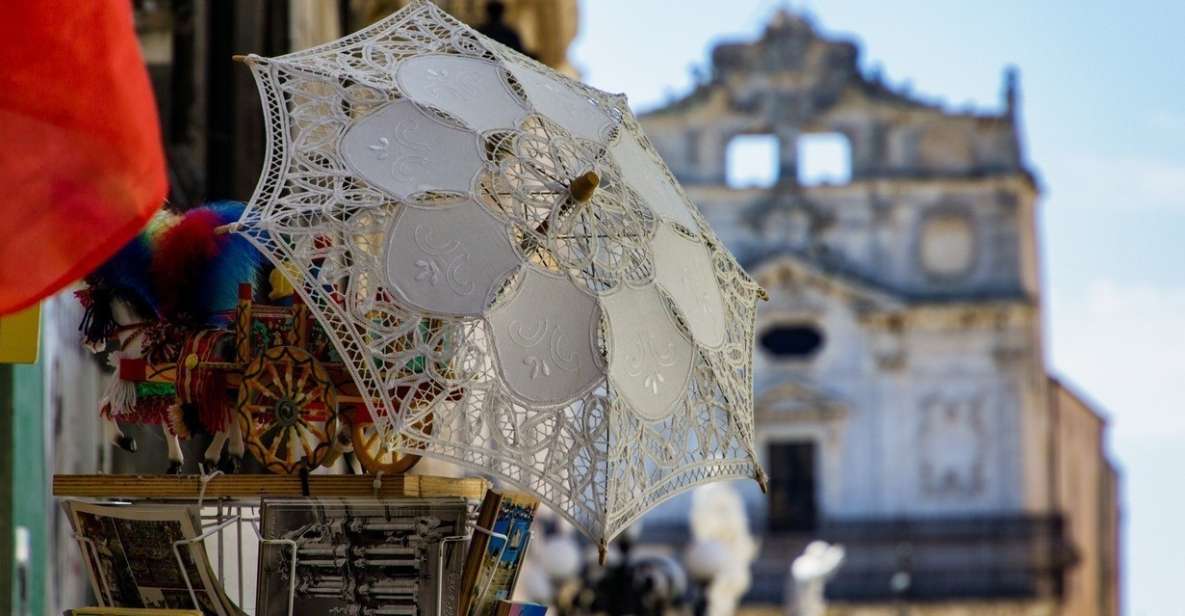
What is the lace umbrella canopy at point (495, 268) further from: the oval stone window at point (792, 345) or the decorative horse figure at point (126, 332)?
the oval stone window at point (792, 345)

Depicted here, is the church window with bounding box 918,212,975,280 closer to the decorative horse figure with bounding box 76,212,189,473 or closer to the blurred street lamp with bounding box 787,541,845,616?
the blurred street lamp with bounding box 787,541,845,616

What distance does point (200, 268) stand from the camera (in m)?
4.44

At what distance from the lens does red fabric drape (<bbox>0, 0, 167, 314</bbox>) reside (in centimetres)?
322

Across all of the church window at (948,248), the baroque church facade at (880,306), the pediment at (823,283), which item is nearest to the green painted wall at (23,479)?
the baroque church facade at (880,306)

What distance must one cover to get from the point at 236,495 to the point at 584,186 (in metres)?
0.82

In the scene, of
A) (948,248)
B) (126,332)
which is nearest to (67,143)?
(126,332)

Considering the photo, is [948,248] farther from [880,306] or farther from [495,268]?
[495,268]

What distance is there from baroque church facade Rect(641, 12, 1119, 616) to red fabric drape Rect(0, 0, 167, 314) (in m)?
37.6

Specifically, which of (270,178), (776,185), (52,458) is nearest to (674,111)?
(776,185)

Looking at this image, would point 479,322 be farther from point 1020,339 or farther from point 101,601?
point 1020,339

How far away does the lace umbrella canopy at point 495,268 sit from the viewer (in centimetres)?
426

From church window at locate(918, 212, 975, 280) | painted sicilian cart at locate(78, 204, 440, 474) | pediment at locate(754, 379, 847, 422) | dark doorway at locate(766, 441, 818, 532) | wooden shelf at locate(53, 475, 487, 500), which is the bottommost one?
wooden shelf at locate(53, 475, 487, 500)

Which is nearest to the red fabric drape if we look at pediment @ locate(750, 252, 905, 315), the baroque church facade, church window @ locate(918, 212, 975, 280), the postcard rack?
the postcard rack

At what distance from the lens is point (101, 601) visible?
439 centimetres
